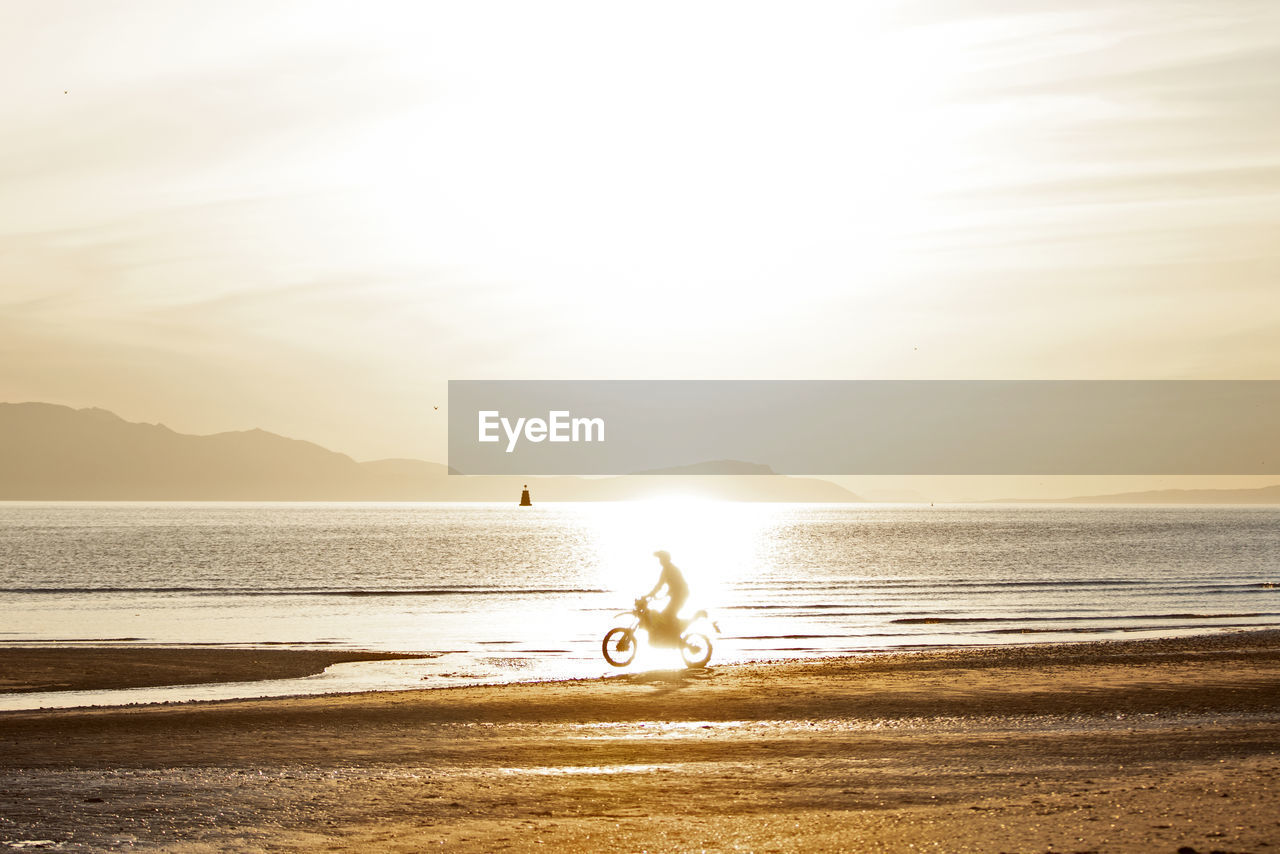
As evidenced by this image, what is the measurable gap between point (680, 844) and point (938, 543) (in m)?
120

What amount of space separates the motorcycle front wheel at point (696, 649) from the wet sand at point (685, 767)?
2.48 metres

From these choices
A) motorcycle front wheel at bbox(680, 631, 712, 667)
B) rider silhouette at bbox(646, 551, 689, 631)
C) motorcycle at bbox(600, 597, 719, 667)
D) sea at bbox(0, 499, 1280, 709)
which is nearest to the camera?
rider silhouette at bbox(646, 551, 689, 631)

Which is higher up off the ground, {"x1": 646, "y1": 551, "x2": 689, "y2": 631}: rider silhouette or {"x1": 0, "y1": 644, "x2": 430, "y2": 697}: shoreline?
{"x1": 646, "y1": 551, "x2": 689, "y2": 631}: rider silhouette

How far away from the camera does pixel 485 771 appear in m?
13.4

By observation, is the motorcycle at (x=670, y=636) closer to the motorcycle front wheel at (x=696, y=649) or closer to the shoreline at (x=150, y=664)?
the motorcycle front wheel at (x=696, y=649)

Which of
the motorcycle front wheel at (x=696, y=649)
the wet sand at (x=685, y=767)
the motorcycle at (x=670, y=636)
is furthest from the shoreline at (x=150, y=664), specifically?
the motorcycle front wheel at (x=696, y=649)

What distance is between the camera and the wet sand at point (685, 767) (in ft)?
32.7

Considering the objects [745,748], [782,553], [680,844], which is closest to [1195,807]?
[680,844]

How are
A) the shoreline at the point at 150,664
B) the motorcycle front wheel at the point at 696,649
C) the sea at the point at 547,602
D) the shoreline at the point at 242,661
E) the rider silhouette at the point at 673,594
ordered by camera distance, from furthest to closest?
1. the sea at the point at 547,602
2. the shoreline at the point at 150,664
3. the motorcycle front wheel at the point at 696,649
4. the shoreline at the point at 242,661
5. the rider silhouette at the point at 673,594

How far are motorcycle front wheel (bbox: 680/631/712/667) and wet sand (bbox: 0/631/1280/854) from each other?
2.48 m

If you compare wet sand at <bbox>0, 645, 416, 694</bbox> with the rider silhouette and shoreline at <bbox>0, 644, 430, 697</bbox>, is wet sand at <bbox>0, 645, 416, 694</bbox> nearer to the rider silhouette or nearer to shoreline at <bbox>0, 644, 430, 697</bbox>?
shoreline at <bbox>0, 644, 430, 697</bbox>

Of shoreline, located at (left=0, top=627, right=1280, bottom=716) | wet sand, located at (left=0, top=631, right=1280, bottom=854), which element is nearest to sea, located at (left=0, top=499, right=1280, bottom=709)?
shoreline, located at (left=0, top=627, right=1280, bottom=716)

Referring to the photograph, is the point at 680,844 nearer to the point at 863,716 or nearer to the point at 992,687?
the point at 863,716

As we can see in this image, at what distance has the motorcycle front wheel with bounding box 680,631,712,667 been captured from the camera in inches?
965
